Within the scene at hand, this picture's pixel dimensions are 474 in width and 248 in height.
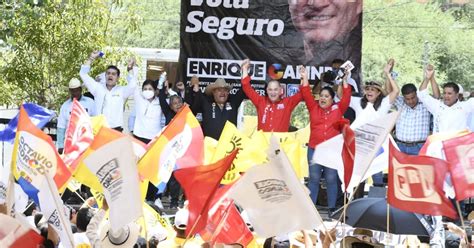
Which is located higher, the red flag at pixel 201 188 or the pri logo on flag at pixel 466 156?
the pri logo on flag at pixel 466 156

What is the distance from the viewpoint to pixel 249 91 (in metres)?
17.0

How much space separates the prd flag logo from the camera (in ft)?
60.1

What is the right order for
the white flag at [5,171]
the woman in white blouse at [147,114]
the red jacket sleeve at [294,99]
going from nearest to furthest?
the white flag at [5,171]
the red jacket sleeve at [294,99]
the woman in white blouse at [147,114]

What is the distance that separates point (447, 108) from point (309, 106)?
1.67 m

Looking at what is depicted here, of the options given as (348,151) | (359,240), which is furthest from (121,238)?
(348,151)

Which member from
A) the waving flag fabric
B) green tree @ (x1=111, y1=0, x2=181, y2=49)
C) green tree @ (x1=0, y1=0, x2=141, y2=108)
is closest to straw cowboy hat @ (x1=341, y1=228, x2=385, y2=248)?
the waving flag fabric

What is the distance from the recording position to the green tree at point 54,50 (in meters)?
20.7

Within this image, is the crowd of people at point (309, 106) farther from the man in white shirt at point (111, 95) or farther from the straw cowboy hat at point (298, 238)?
the straw cowboy hat at point (298, 238)

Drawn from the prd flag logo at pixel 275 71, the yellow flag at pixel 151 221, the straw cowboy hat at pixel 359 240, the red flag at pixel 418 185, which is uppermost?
the prd flag logo at pixel 275 71

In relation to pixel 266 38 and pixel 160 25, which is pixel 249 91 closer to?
pixel 266 38

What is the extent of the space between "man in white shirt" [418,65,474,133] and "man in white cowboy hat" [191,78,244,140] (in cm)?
242

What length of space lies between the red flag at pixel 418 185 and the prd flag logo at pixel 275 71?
7662mm

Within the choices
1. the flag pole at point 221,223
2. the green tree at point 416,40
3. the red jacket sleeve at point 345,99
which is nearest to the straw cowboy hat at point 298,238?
the flag pole at point 221,223

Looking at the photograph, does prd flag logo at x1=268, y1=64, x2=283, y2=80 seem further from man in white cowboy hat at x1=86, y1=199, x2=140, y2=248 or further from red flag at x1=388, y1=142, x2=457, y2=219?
man in white cowboy hat at x1=86, y1=199, x2=140, y2=248
